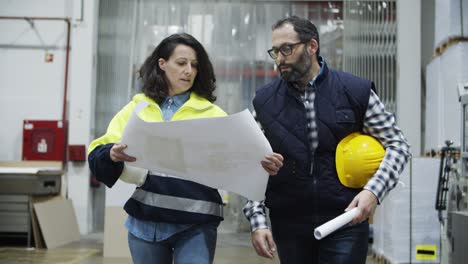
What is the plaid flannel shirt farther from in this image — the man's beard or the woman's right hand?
the woman's right hand

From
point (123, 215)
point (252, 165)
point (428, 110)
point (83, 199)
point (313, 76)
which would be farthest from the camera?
point (83, 199)

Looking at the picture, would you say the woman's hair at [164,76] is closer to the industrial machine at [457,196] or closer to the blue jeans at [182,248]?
the blue jeans at [182,248]

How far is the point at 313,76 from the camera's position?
1.85 m

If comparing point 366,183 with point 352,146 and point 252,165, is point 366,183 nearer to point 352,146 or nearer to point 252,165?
point 352,146

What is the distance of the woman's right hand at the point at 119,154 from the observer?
1.67m

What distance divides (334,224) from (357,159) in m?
0.24

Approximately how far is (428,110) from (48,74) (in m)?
4.69

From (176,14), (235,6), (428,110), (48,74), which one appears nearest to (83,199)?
(48,74)

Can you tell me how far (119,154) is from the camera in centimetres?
168

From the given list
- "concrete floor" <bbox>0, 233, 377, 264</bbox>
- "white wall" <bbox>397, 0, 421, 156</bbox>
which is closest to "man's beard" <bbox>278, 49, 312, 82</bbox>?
"concrete floor" <bbox>0, 233, 377, 264</bbox>

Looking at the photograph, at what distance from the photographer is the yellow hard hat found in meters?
1.71

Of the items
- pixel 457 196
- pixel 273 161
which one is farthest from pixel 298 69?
pixel 457 196

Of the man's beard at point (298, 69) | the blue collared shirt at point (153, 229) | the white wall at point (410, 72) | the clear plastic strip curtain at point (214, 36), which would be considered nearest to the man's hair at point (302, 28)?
the man's beard at point (298, 69)

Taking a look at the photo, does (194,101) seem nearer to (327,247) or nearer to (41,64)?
(327,247)
